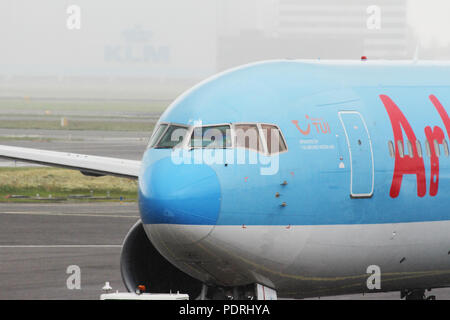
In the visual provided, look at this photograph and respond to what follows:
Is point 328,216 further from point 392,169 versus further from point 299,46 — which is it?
point 299,46

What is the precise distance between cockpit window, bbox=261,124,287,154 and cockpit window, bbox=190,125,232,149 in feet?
1.82

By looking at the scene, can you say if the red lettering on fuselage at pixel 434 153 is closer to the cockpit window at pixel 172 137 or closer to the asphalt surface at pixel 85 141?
the cockpit window at pixel 172 137

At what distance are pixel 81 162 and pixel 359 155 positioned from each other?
7162mm

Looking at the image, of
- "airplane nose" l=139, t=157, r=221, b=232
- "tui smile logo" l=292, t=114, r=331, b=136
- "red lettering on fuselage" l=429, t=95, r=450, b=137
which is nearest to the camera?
"airplane nose" l=139, t=157, r=221, b=232

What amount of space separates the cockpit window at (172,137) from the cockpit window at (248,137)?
2.70 ft

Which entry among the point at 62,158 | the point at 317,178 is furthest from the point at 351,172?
the point at 62,158

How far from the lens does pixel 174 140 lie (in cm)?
1498

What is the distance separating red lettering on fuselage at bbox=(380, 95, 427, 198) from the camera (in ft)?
52.3

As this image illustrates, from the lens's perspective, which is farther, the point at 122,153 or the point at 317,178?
the point at 122,153

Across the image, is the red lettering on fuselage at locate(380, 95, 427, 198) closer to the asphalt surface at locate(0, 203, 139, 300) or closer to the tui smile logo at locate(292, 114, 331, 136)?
the tui smile logo at locate(292, 114, 331, 136)

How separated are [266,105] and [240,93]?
45cm

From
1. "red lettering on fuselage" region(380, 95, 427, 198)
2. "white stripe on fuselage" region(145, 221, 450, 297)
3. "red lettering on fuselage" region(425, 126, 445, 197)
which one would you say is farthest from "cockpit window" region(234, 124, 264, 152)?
"red lettering on fuselage" region(425, 126, 445, 197)

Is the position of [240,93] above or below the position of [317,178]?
above
